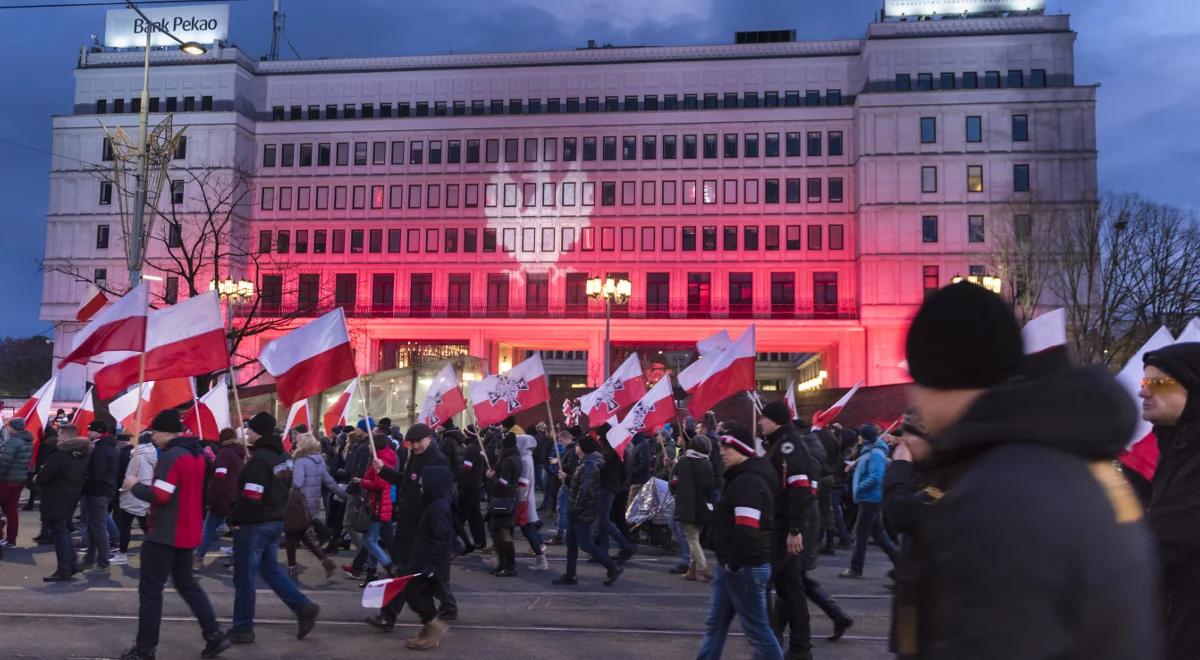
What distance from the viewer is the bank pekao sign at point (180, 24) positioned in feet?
202

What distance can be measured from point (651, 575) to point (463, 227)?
47.7m

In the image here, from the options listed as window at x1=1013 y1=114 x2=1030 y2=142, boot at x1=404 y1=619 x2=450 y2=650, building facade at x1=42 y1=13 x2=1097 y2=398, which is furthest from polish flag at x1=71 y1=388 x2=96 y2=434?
window at x1=1013 y1=114 x2=1030 y2=142

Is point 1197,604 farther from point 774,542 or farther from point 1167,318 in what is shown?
point 1167,318

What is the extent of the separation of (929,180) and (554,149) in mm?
20964

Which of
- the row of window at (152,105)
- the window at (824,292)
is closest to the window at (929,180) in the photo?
the window at (824,292)

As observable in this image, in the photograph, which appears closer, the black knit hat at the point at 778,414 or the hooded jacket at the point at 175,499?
the hooded jacket at the point at 175,499

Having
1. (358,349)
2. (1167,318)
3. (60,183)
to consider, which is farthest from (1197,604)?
(60,183)

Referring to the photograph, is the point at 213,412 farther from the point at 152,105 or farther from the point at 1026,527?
the point at 152,105

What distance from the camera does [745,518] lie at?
6.51 metres

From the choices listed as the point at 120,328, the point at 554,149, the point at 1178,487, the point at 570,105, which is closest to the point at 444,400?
the point at 120,328

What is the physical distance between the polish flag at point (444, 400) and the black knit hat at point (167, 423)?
7.72m

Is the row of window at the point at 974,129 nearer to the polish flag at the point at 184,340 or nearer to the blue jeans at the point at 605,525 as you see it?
the blue jeans at the point at 605,525

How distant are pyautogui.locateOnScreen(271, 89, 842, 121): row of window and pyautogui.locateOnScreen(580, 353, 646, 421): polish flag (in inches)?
1676

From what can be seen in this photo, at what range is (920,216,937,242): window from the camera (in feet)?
174
